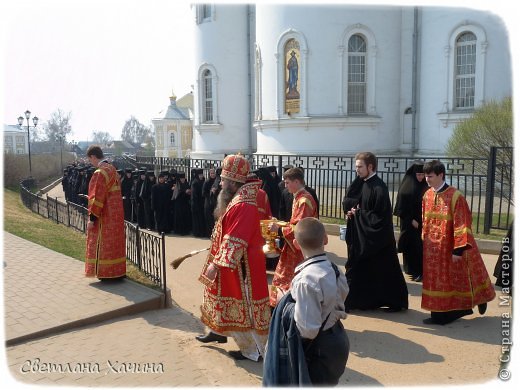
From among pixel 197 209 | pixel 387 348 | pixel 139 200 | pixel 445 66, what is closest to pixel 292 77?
pixel 445 66

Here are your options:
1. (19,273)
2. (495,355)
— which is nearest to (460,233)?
(495,355)

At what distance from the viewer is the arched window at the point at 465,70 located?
1633 cm

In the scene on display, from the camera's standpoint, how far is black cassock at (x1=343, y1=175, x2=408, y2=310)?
19.0 feet

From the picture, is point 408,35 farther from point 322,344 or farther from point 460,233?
point 322,344

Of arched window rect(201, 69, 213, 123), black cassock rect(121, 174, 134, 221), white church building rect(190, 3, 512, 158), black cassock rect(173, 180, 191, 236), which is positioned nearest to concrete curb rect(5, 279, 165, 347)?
black cassock rect(173, 180, 191, 236)

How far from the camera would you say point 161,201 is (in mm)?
12141

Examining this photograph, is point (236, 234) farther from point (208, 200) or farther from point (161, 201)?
point (161, 201)

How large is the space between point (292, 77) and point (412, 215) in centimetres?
1189

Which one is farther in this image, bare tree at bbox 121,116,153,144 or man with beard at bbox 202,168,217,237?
bare tree at bbox 121,116,153,144

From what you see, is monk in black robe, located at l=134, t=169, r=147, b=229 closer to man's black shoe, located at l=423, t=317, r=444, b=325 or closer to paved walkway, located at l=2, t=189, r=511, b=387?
paved walkway, located at l=2, t=189, r=511, b=387

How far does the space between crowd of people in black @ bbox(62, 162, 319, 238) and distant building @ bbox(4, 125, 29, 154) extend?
72.0 ft

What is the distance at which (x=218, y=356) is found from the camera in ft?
15.5

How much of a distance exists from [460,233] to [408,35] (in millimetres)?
14330

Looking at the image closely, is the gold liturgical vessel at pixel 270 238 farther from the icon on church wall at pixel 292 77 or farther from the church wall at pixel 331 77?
the icon on church wall at pixel 292 77
